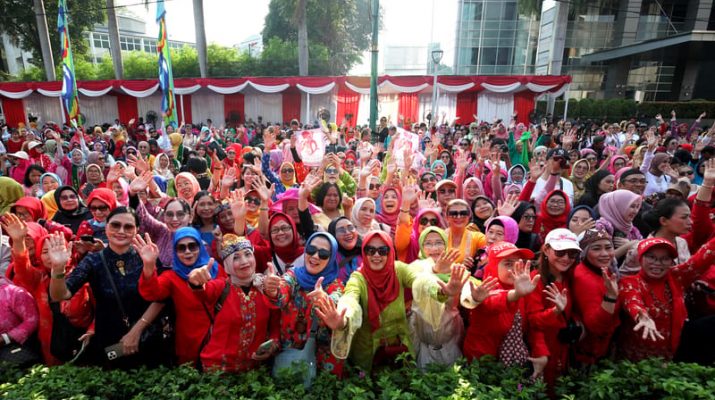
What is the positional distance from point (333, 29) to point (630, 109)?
21503 millimetres

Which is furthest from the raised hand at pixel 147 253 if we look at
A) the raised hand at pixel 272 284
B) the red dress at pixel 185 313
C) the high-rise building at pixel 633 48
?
the high-rise building at pixel 633 48

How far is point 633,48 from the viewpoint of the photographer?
68.3 ft

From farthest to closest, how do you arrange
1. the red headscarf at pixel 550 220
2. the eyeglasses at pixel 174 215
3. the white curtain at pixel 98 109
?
1. the white curtain at pixel 98 109
2. the red headscarf at pixel 550 220
3. the eyeglasses at pixel 174 215

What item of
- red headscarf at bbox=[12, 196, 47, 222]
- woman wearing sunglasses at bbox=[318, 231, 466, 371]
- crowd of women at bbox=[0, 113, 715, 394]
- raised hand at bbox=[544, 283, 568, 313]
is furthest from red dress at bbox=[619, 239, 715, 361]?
red headscarf at bbox=[12, 196, 47, 222]

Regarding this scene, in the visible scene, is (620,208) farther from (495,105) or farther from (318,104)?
(318,104)

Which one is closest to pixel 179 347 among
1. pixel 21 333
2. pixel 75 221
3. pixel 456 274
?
pixel 21 333

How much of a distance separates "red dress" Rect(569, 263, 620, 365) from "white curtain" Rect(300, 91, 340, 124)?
58.9ft

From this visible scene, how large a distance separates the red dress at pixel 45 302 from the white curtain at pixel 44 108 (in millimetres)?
20820

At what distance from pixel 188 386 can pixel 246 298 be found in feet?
1.87

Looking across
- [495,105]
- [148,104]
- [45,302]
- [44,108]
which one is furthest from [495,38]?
[45,302]

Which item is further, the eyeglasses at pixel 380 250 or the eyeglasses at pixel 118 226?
the eyeglasses at pixel 118 226

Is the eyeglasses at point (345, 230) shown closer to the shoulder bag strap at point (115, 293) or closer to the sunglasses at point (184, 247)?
the sunglasses at point (184, 247)

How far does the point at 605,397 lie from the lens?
6.55 feet

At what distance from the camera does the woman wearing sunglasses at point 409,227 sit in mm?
3562
